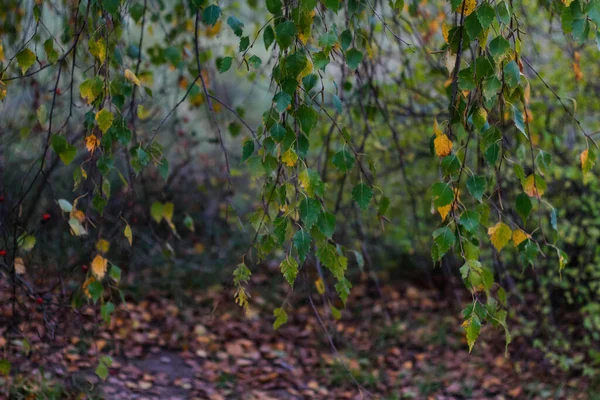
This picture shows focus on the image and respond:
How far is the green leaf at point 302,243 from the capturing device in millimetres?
1639

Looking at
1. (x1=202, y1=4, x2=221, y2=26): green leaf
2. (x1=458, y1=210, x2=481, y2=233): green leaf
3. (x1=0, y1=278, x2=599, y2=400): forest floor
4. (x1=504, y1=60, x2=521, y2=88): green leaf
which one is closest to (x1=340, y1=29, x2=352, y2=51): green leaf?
(x1=202, y1=4, x2=221, y2=26): green leaf

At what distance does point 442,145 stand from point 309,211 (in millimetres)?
388

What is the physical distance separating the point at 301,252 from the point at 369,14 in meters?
1.70

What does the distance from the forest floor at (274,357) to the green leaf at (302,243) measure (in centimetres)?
168

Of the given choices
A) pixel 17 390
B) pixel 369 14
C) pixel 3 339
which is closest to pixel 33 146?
pixel 3 339

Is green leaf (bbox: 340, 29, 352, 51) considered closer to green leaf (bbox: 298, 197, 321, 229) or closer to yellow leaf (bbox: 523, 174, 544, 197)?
green leaf (bbox: 298, 197, 321, 229)

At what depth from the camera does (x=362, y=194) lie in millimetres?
1783

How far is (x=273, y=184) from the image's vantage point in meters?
1.87

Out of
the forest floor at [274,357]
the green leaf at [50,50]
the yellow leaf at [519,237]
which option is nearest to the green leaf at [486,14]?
the yellow leaf at [519,237]

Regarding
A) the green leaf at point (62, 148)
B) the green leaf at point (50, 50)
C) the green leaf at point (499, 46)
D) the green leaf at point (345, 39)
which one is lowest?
the green leaf at point (499, 46)

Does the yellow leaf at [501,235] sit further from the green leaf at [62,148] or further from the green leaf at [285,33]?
the green leaf at [62,148]

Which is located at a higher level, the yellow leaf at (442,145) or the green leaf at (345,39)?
the green leaf at (345,39)

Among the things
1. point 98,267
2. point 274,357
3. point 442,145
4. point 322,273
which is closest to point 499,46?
point 442,145

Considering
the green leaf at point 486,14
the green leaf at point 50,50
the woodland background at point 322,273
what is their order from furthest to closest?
the woodland background at point 322,273 → the green leaf at point 50,50 → the green leaf at point 486,14
